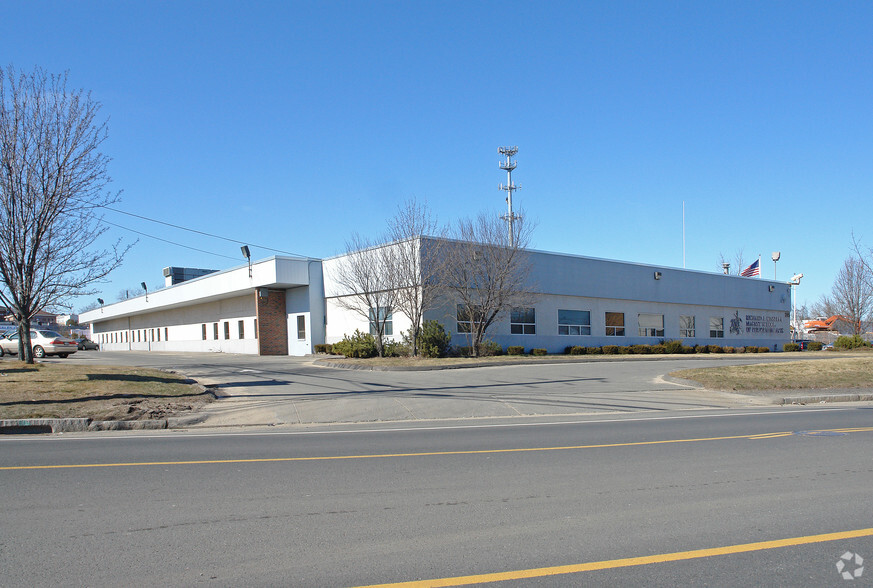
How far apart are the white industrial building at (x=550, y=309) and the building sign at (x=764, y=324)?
80 mm

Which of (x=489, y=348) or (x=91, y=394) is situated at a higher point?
(x=91, y=394)

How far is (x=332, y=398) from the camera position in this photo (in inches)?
649

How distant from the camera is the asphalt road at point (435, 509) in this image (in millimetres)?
4828

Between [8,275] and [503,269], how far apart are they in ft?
65.1

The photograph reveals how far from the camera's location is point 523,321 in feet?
119

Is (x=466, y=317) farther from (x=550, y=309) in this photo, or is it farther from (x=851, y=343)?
(x=851, y=343)

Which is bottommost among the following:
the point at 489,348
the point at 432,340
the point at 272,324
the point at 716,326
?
the point at 489,348

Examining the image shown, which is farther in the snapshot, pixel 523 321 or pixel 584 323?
pixel 584 323

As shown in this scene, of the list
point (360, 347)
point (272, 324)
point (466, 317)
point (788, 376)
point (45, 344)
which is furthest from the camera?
point (272, 324)

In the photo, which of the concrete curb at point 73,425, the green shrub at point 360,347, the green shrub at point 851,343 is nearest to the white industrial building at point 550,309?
the green shrub at point 360,347

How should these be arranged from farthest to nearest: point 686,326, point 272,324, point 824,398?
point 686,326 → point 272,324 → point 824,398

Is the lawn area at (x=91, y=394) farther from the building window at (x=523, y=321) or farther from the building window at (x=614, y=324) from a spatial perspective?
the building window at (x=614, y=324)

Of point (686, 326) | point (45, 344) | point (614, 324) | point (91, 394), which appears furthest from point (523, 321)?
point (45, 344)

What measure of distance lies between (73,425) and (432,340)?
18257mm
